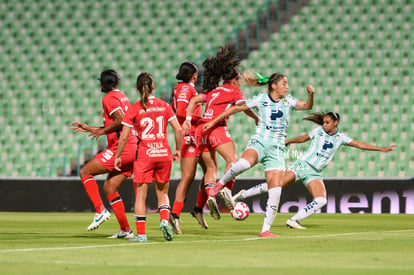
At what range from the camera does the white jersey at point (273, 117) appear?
33.8 ft

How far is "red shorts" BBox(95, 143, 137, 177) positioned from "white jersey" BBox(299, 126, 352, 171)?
12.7 feet

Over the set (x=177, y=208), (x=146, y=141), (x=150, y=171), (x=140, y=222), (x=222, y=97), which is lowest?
(x=177, y=208)

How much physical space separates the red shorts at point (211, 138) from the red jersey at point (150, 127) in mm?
2146

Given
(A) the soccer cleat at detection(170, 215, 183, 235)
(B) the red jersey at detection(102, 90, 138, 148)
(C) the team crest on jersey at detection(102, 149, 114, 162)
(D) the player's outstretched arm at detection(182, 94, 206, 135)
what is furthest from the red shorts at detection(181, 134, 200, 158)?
(C) the team crest on jersey at detection(102, 149, 114, 162)

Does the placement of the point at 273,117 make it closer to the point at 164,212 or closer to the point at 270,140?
the point at 270,140

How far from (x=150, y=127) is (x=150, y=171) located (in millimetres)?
488

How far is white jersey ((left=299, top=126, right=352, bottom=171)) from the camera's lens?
44.2 feet

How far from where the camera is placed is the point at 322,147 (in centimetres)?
1368

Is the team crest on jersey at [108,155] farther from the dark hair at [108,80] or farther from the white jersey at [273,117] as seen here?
the white jersey at [273,117]

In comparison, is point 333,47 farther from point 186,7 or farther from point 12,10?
point 12,10

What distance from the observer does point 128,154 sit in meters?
10.4

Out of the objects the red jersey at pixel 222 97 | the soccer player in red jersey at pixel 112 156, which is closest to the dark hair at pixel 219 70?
the red jersey at pixel 222 97

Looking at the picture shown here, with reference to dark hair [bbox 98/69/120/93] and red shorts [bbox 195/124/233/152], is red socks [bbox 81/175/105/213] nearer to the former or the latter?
dark hair [bbox 98/69/120/93]

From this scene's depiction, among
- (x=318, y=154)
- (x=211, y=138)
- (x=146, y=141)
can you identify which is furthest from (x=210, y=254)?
(x=318, y=154)
